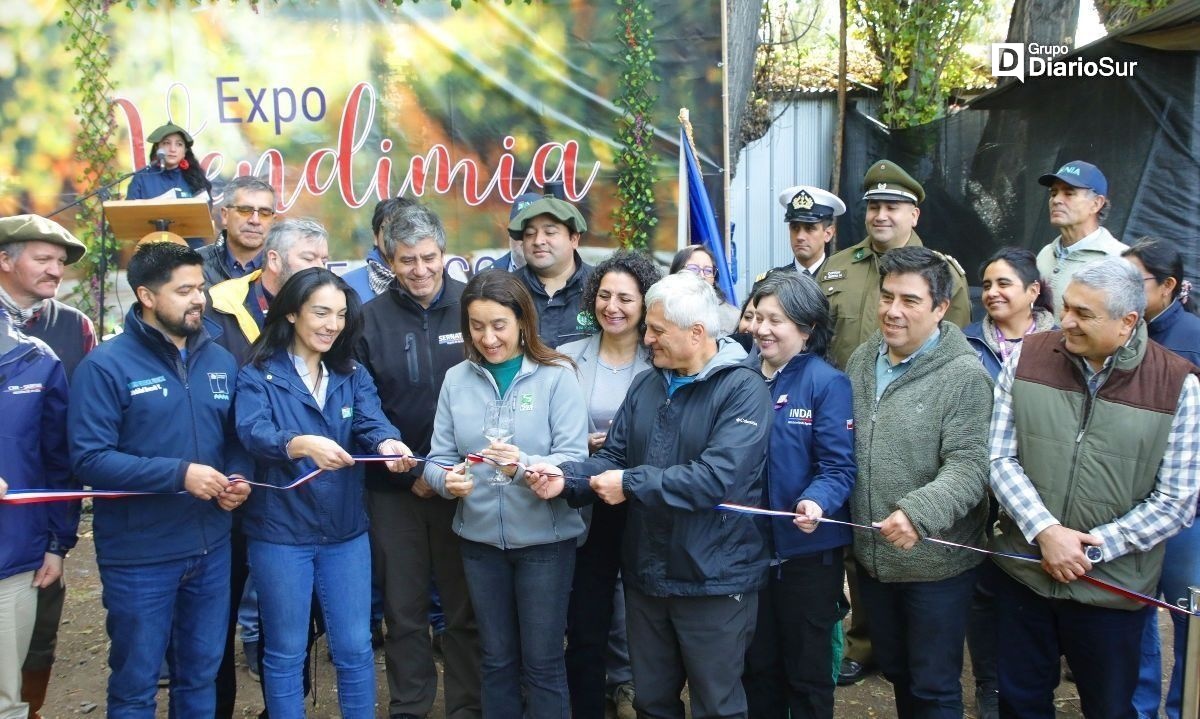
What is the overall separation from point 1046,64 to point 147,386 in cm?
722

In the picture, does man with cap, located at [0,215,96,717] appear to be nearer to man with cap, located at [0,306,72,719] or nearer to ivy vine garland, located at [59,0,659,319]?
man with cap, located at [0,306,72,719]

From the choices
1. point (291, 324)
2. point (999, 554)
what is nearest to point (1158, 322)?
point (999, 554)

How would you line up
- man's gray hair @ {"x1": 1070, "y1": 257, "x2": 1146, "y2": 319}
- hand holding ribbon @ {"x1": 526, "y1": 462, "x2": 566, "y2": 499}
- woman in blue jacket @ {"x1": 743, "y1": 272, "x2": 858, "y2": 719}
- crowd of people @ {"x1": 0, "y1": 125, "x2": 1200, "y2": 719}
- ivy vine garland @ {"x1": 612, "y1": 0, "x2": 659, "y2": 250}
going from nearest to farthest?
man's gray hair @ {"x1": 1070, "y1": 257, "x2": 1146, "y2": 319} < crowd of people @ {"x1": 0, "y1": 125, "x2": 1200, "y2": 719} < hand holding ribbon @ {"x1": 526, "y1": 462, "x2": 566, "y2": 499} < woman in blue jacket @ {"x1": 743, "y1": 272, "x2": 858, "y2": 719} < ivy vine garland @ {"x1": 612, "y1": 0, "x2": 659, "y2": 250}

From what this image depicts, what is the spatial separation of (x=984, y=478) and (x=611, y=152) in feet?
15.1

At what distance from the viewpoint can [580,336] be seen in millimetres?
4379

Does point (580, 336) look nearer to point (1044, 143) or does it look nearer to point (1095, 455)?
point (1095, 455)

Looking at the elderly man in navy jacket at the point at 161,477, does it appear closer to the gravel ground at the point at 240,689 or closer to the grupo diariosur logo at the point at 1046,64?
the gravel ground at the point at 240,689

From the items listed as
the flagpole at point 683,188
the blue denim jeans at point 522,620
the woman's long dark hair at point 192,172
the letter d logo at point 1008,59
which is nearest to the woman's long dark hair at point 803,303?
the blue denim jeans at point 522,620

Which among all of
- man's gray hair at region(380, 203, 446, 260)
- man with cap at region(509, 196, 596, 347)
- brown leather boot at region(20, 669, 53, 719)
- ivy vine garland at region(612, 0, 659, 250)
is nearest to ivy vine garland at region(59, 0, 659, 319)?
ivy vine garland at region(612, 0, 659, 250)

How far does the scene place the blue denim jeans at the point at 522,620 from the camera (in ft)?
11.6

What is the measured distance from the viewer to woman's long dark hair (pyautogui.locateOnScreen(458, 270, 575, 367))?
3578mm

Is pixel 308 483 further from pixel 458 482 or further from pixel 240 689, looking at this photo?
pixel 240 689

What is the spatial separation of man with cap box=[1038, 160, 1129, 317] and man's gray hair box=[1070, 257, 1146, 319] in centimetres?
164

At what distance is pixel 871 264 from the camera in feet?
16.0
